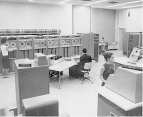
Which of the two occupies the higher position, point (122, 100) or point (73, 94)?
point (122, 100)

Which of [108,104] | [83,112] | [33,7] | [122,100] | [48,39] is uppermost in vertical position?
[33,7]

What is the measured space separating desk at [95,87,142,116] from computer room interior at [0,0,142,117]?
1.33 metres

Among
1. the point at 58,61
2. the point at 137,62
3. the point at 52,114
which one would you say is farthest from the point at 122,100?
the point at 58,61

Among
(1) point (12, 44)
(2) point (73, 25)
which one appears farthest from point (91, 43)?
(1) point (12, 44)

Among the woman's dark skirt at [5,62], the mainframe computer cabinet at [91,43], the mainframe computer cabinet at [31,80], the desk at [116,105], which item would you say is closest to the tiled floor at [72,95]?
the woman's dark skirt at [5,62]

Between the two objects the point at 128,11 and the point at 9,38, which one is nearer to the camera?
the point at 9,38

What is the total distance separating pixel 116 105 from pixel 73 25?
31.6 feet

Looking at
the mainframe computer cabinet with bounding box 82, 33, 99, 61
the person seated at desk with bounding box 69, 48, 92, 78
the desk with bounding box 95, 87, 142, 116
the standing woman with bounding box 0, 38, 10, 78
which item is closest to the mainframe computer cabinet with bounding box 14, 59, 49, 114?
the desk with bounding box 95, 87, 142, 116

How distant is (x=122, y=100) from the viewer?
6.85 feet

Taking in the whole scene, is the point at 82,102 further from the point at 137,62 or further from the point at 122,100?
the point at 122,100

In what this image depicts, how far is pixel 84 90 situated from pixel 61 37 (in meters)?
3.89

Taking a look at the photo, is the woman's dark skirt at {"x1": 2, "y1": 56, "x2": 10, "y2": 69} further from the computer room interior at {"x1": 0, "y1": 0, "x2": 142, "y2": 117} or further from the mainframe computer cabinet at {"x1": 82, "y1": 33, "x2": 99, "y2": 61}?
the mainframe computer cabinet at {"x1": 82, "y1": 33, "x2": 99, "y2": 61}

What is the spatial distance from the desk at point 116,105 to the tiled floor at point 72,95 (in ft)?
4.30

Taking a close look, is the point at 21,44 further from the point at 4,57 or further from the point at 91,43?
the point at 91,43
